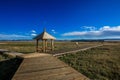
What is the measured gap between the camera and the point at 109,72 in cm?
1227

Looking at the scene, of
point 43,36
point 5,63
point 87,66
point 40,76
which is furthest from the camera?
point 43,36

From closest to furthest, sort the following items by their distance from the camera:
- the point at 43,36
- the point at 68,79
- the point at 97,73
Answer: the point at 68,79, the point at 97,73, the point at 43,36

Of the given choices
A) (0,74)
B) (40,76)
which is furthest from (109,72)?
(0,74)

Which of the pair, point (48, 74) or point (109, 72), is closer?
point (48, 74)

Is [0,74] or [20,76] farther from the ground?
[20,76]

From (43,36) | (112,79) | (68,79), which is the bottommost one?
(112,79)

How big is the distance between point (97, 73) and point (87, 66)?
1.86 metres

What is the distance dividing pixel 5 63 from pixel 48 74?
9.18 meters

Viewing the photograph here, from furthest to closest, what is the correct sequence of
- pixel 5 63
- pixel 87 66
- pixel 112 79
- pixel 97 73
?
pixel 5 63, pixel 87 66, pixel 97 73, pixel 112 79

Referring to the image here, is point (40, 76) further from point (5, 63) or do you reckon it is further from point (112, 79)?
point (5, 63)

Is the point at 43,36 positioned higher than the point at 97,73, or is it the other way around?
the point at 43,36

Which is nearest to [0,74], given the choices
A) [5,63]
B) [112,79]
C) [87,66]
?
[5,63]

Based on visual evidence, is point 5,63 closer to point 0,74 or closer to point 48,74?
point 0,74

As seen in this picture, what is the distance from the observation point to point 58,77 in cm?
729
